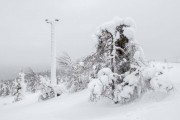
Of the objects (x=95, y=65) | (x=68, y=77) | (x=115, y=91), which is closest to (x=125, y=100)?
(x=115, y=91)

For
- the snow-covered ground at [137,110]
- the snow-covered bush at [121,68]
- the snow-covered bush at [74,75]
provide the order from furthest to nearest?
the snow-covered bush at [74,75]
the snow-covered bush at [121,68]
the snow-covered ground at [137,110]

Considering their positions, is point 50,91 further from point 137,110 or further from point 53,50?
point 137,110

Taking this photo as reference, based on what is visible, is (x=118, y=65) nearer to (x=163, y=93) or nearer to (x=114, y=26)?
(x=114, y=26)

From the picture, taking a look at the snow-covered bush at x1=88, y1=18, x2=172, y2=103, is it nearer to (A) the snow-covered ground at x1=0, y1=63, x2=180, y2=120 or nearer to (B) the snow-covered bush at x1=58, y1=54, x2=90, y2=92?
(A) the snow-covered ground at x1=0, y1=63, x2=180, y2=120

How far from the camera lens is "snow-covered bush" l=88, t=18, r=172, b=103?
12953 mm

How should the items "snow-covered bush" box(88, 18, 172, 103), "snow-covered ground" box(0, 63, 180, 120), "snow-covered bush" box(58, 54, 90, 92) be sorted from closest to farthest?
1. "snow-covered ground" box(0, 63, 180, 120)
2. "snow-covered bush" box(88, 18, 172, 103)
3. "snow-covered bush" box(58, 54, 90, 92)

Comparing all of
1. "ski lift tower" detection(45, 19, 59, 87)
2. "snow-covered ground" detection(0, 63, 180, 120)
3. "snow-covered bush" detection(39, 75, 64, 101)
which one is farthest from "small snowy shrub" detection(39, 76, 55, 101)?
"snow-covered ground" detection(0, 63, 180, 120)

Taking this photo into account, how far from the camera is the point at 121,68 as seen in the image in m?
14.8

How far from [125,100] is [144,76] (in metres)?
1.82

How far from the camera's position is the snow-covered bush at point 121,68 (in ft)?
42.5

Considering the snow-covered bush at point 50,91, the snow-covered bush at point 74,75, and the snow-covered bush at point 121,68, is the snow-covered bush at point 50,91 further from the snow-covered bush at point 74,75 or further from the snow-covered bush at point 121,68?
the snow-covered bush at point 121,68

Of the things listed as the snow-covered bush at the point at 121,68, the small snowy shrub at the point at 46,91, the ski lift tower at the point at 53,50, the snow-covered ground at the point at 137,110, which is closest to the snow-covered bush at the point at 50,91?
the small snowy shrub at the point at 46,91

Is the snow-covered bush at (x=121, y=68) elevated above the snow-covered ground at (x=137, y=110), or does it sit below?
above

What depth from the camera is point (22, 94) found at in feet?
173
